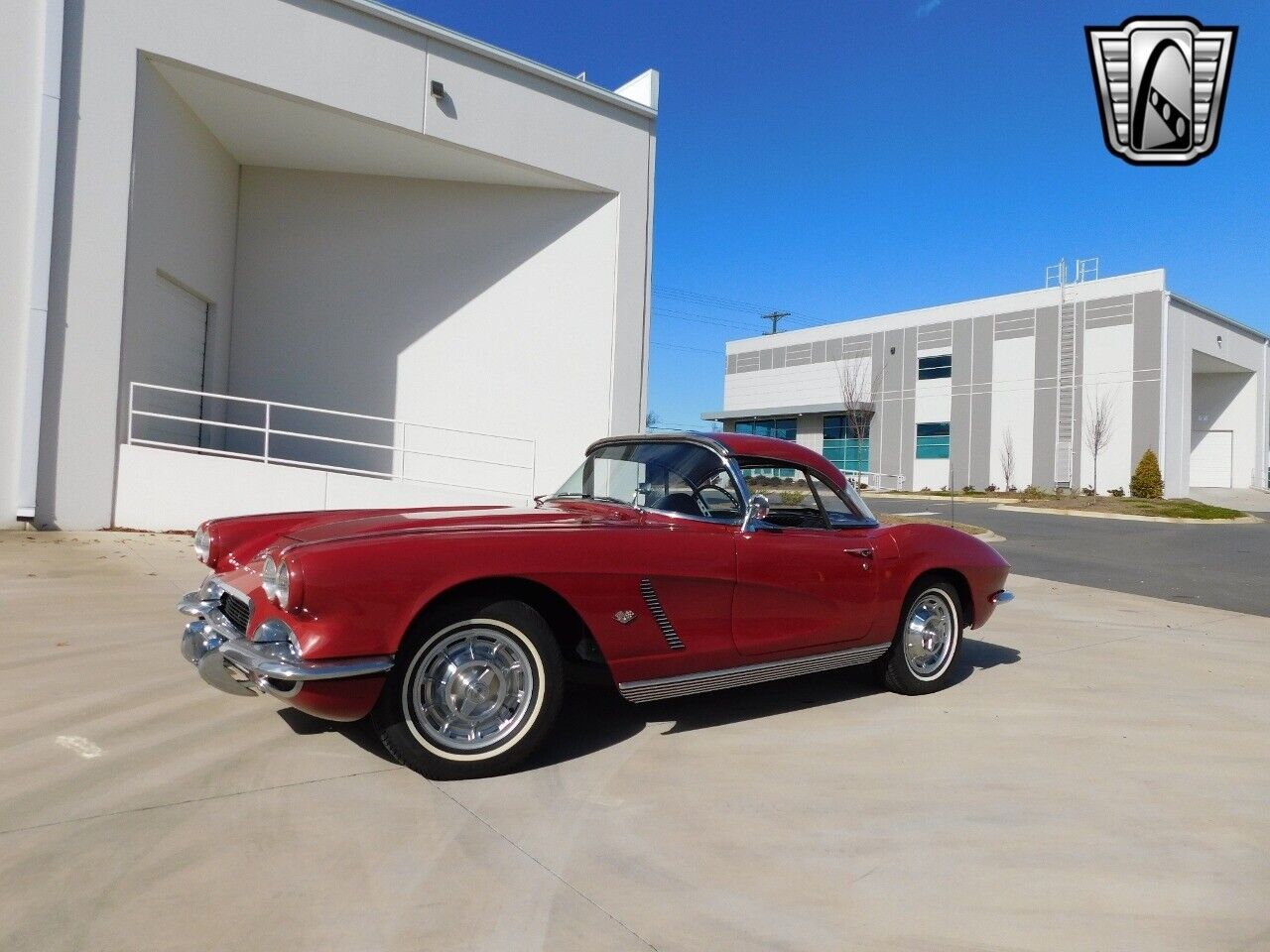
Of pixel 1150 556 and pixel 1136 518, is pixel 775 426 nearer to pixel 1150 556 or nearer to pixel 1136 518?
pixel 1136 518

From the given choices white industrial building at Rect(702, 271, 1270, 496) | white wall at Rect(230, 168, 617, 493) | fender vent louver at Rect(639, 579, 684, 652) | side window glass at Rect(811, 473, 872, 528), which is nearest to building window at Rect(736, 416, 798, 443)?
white industrial building at Rect(702, 271, 1270, 496)

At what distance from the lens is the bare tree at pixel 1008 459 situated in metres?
35.6

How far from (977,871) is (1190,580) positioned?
381 inches

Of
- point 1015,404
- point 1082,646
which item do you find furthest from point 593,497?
point 1015,404

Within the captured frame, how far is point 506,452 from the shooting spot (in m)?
13.3

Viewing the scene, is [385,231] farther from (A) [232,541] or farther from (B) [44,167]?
(A) [232,541]

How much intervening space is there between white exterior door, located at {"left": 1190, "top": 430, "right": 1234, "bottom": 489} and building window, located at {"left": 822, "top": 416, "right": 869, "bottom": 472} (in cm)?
1476

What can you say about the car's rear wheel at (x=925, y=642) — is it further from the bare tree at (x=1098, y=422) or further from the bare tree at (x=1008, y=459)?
the bare tree at (x=1008, y=459)

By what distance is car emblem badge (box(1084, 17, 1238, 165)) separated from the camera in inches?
253

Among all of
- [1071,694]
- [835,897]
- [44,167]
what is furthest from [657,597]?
[44,167]

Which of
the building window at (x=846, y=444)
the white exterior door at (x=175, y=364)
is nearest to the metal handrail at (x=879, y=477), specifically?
the building window at (x=846, y=444)

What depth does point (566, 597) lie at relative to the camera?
10.3 ft

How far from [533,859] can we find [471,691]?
28.1 inches

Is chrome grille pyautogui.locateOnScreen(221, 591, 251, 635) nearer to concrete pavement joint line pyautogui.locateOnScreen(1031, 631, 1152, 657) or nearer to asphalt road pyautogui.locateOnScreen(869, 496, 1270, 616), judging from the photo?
concrete pavement joint line pyautogui.locateOnScreen(1031, 631, 1152, 657)
